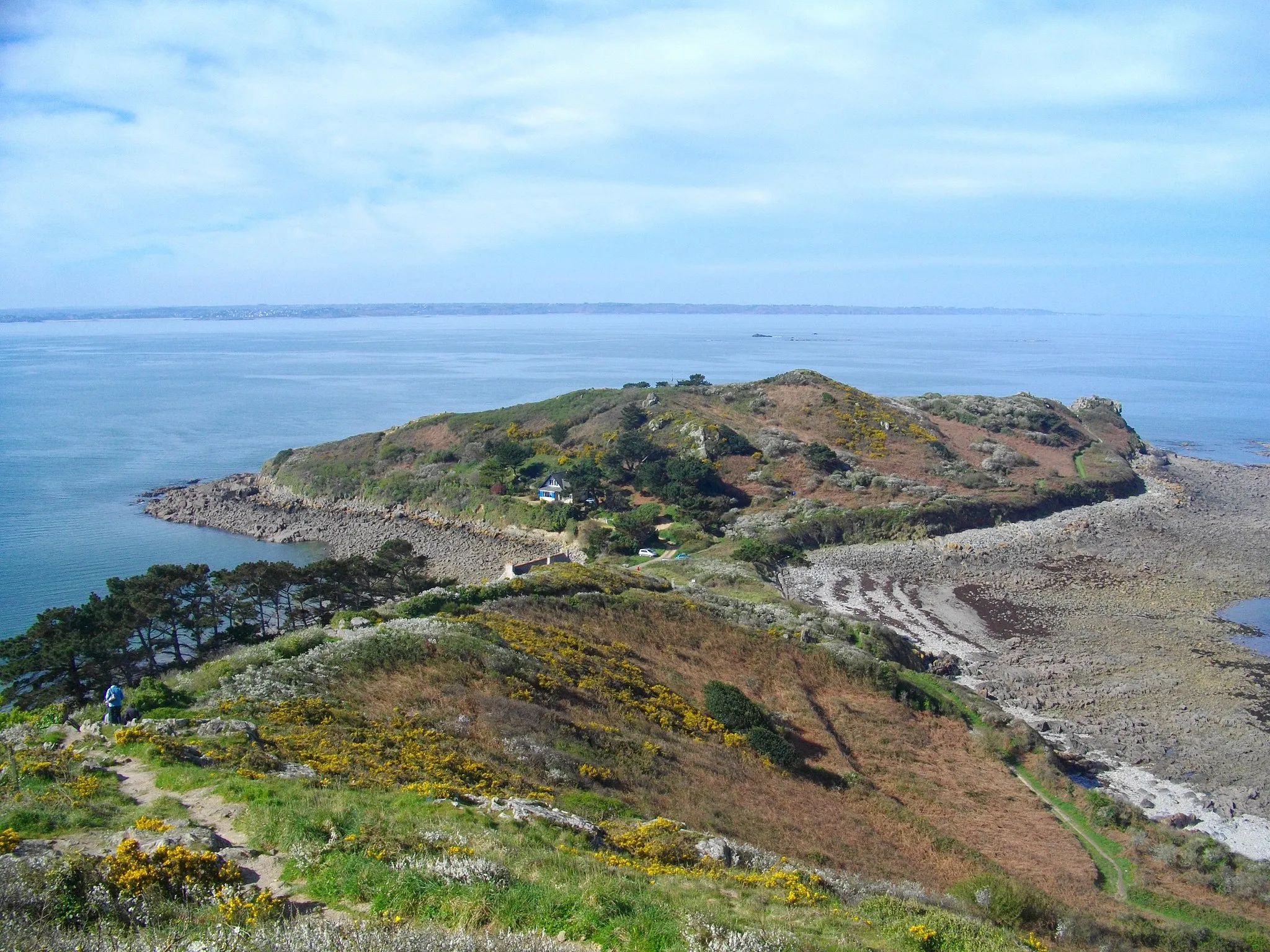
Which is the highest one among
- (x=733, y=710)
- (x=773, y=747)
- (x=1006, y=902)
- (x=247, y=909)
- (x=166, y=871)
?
(x=166, y=871)

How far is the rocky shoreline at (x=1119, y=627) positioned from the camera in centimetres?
2191

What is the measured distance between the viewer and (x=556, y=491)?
51.0m

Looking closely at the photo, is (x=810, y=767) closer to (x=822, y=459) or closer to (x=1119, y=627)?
(x=1119, y=627)

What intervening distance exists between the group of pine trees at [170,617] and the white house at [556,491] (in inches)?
748

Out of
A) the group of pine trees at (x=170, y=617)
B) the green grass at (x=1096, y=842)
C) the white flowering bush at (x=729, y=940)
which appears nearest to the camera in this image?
the white flowering bush at (x=729, y=940)

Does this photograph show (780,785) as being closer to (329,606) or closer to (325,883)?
(325,883)

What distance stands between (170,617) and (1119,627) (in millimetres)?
34667

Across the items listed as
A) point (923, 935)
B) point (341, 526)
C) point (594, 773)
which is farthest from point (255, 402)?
point (923, 935)

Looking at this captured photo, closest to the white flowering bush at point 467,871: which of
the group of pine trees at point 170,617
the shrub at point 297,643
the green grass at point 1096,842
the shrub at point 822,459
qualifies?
the shrub at point 297,643

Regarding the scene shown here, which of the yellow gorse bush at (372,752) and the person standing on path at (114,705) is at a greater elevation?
the person standing on path at (114,705)

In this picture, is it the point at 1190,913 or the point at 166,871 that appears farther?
the point at 1190,913

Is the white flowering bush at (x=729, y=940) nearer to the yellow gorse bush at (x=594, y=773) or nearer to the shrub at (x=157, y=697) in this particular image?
the yellow gorse bush at (x=594, y=773)

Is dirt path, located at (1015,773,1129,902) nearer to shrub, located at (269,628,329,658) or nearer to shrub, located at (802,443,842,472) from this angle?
shrub, located at (269,628,329,658)

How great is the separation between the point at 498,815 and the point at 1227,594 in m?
40.1
